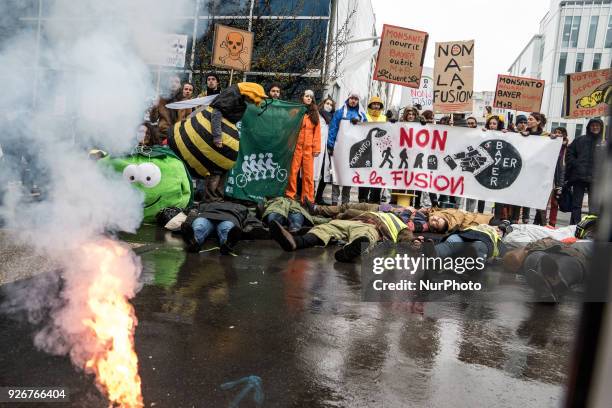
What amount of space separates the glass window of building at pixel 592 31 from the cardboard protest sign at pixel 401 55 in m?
52.0

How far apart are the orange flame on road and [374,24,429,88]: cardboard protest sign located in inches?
251

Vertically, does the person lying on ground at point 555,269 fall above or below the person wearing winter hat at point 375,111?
below

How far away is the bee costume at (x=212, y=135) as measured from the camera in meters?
7.30

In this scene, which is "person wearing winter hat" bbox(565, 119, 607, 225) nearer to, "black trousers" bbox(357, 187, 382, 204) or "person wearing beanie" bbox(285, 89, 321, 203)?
"black trousers" bbox(357, 187, 382, 204)

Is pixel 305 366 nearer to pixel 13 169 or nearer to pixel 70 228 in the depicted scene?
pixel 70 228

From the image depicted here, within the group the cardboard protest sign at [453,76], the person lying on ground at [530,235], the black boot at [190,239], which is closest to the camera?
the black boot at [190,239]

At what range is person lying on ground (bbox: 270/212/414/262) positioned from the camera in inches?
212

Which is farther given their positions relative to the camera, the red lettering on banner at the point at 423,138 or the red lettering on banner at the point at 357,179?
the red lettering on banner at the point at 357,179

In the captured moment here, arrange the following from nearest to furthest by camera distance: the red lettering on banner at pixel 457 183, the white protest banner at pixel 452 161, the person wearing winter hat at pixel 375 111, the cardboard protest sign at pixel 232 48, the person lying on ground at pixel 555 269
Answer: the person lying on ground at pixel 555 269 → the white protest banner at pixel 452 161 → the red lettering on banner at pixel 457 183 → the person wearing winter hat at pixel 375 111 → the cardboard protest sign at pixel 232 48

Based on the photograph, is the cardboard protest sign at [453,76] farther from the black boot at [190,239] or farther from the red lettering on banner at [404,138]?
the black boot at [190,239]

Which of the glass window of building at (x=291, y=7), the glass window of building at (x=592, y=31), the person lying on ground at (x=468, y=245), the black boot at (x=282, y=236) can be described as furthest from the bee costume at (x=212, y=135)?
the glass window of building at (x=592, y=31)

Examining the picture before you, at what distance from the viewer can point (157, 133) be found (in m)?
7.35

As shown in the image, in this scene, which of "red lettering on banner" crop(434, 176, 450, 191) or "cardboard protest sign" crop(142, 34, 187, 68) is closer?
"cardboard protest sign" crop(142, 34, 187, 68)

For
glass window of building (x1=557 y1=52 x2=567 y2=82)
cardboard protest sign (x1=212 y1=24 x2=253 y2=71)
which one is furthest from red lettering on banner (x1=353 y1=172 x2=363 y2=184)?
glass window of building (x1=557 y1=52 x2=567 y2=82)
